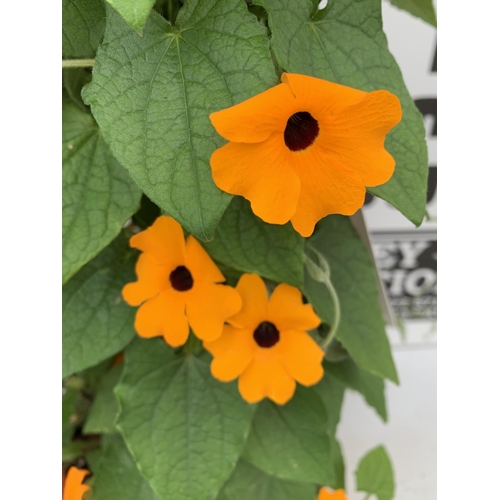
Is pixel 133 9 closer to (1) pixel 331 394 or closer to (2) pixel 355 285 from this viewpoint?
(2) pixel 355 285

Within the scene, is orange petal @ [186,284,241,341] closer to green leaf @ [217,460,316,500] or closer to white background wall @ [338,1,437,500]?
green leaf @ [217,460,316,500]

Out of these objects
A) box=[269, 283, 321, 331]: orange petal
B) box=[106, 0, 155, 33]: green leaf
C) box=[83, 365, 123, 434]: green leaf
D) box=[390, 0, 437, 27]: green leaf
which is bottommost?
box=[83, 365, 123, 434]: green leaf

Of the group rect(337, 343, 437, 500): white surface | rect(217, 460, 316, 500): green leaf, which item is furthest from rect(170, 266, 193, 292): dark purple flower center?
rect(337, 343, 437, 500): white surface

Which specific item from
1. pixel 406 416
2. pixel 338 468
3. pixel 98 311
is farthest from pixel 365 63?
pixel 406 416

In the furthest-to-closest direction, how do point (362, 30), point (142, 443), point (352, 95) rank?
1. point (142, 443)
2. point (362, 30)
3. point (352, 95)

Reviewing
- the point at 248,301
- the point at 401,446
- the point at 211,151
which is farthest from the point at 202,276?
the point at 401,446

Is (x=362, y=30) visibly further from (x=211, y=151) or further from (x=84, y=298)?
(x=84, y=298)

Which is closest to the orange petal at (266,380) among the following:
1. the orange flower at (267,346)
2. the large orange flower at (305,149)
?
the orange flower at (267,346)
